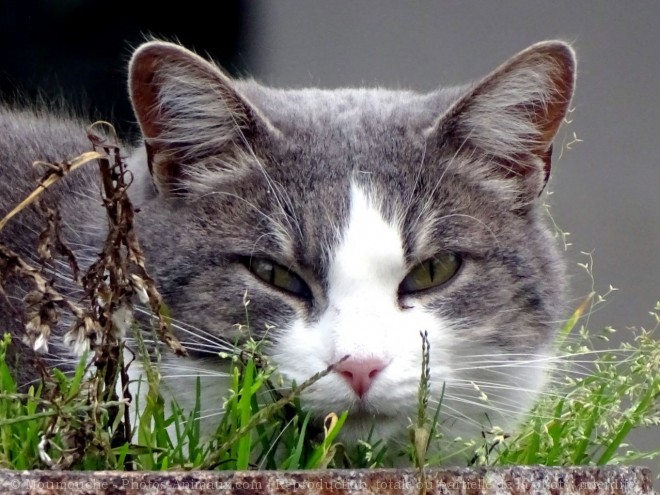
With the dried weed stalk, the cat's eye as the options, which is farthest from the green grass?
the cat's eye

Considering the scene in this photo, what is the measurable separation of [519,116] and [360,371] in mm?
614

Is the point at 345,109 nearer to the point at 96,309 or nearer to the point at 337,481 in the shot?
the point at 96,309

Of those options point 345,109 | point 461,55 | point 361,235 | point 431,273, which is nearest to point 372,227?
point 361,235

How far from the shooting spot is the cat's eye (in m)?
1.69

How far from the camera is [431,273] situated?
1.73m

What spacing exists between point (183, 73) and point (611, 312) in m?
2.05

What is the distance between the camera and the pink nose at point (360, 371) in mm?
1490

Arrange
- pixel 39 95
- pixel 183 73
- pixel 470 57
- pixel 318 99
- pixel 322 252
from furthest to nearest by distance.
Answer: pixel 470 57, pixel 39 95, pixel 318 99, pixel 183 73, pixel 322 252

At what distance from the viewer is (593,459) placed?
66.7 inches

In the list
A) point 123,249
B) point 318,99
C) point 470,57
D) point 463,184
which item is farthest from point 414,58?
point 123,249

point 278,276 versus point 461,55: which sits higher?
point 461,55

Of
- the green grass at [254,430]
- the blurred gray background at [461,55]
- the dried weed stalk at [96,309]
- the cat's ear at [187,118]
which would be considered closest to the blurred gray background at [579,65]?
the blurred gray background at [461,55]

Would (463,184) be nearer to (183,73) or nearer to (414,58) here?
(183,73)

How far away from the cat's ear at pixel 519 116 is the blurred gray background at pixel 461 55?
1.46 m
